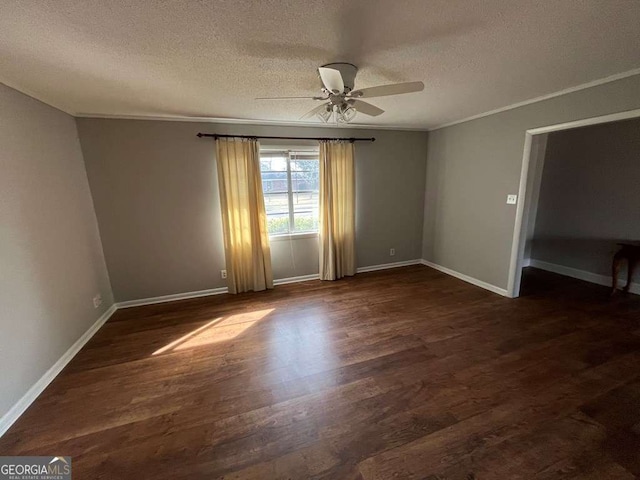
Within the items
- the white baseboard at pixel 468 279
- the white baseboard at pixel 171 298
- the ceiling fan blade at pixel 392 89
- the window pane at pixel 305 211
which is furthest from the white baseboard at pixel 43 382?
the white baseboard at pixel 468 279

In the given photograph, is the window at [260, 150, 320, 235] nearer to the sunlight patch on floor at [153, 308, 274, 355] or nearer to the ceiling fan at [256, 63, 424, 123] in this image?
the sunlight patch on floor at [153, 308, 274, 355]

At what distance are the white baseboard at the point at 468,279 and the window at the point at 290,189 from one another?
87.5 inches

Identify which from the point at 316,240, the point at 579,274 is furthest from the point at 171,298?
the point at 579,274

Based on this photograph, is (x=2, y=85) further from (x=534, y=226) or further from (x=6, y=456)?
(x=534, y=226)

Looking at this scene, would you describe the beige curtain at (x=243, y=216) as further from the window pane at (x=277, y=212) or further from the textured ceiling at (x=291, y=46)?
the textured ceiling at (x=291, y=46)

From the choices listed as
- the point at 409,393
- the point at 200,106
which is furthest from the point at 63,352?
the point at 409,393

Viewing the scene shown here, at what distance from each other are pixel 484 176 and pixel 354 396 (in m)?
3.29

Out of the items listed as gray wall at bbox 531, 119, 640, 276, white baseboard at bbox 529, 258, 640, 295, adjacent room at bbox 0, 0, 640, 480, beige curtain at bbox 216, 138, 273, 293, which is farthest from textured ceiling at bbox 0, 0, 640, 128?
white baseboard at bbox 529, 258, 640, 295

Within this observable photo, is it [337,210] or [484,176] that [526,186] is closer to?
[484,176]

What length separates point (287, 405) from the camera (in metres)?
1.78

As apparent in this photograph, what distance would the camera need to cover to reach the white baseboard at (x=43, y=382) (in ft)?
5.44

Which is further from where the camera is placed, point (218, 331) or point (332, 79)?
point (218, 331)

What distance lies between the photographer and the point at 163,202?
128 inches

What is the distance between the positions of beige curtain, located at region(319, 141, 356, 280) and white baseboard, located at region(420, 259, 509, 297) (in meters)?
1.49
